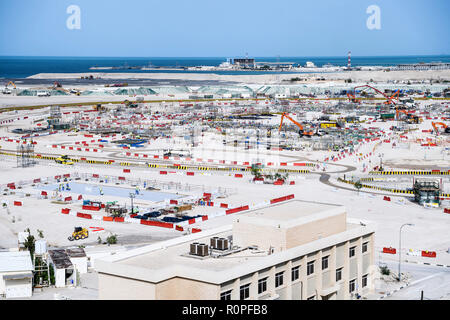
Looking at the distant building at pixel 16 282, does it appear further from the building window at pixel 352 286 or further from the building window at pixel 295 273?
the building window at pixel 352 286

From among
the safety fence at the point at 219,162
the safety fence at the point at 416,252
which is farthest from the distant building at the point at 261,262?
the safety fence at the point at 219,162

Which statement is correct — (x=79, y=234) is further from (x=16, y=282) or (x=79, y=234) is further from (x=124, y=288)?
(x=124, y=288)

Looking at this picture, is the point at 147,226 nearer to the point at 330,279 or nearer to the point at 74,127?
the point at 330,279

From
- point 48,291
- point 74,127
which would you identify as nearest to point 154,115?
point 74,127

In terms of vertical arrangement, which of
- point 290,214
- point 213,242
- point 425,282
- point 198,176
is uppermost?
point 290,214

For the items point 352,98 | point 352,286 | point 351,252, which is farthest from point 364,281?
point 352,98
